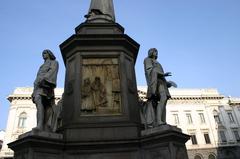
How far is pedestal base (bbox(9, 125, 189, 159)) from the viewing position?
496 cm

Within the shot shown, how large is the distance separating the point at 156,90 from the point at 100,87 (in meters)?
1.46

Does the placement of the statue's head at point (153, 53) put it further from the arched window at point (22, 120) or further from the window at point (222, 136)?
the window at point (222, 136)

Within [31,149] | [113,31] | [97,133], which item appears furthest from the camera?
[113,31]

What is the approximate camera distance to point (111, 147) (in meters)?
5.44

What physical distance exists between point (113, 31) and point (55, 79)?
2.45 metres

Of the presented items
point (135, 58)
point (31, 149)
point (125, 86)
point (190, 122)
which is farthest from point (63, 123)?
point (190, 122)

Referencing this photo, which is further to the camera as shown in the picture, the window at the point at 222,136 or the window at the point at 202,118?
the window at the point at 202,118

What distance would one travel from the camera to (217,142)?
140 feet

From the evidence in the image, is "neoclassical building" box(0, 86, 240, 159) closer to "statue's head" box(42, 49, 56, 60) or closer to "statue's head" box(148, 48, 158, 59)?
"statue's head" box(148, 48, 158, 59)

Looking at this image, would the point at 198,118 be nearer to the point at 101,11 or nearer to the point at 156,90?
the point at 101,11

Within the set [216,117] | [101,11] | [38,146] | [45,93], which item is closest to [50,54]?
[45,93]

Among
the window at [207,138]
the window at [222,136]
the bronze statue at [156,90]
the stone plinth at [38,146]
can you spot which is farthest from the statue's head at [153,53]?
the window at [222,136]

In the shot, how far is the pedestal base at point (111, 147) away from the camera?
4.96m

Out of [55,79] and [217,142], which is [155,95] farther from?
[217,142]
